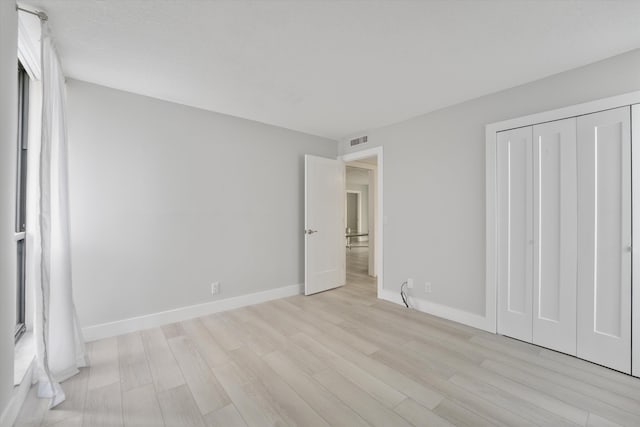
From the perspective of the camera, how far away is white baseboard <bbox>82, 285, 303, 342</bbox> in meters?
2.61

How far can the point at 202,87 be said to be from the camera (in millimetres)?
2668

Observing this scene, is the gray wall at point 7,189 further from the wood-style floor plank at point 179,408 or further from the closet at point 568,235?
the closet at point 568,235

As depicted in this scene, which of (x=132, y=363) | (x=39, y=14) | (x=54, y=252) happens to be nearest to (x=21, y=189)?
(x=54, y=252)

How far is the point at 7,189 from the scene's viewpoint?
1.46 metres

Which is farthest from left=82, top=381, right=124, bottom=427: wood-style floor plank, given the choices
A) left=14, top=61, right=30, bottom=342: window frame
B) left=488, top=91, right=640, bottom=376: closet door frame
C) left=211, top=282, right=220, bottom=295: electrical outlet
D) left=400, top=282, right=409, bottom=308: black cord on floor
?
left=488, top=91, right=640, bottom=376: closet door frame

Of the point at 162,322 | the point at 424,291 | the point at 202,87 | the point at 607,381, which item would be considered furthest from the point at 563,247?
the point at 162,322

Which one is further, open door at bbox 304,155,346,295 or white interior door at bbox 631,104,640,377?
open door at bbox 304,155,346,295

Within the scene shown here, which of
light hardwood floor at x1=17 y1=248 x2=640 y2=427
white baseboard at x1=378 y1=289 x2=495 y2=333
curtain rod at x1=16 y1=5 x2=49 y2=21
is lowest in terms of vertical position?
light hardwood floor at x1=17 y1=248 x2=640 y2=427

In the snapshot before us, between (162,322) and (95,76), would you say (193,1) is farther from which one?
(162,322)

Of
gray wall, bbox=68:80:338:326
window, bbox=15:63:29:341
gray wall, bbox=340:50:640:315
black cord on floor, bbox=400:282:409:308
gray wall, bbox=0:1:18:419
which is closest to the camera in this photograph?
gray wall, bbox=0:1:18:419

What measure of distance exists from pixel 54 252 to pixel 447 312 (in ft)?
12.1

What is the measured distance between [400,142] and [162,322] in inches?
141

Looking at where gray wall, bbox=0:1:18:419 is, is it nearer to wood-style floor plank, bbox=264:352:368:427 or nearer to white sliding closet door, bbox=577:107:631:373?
wood-style floor plank, bbox=264:352:368:427

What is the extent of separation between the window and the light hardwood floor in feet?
2.17
